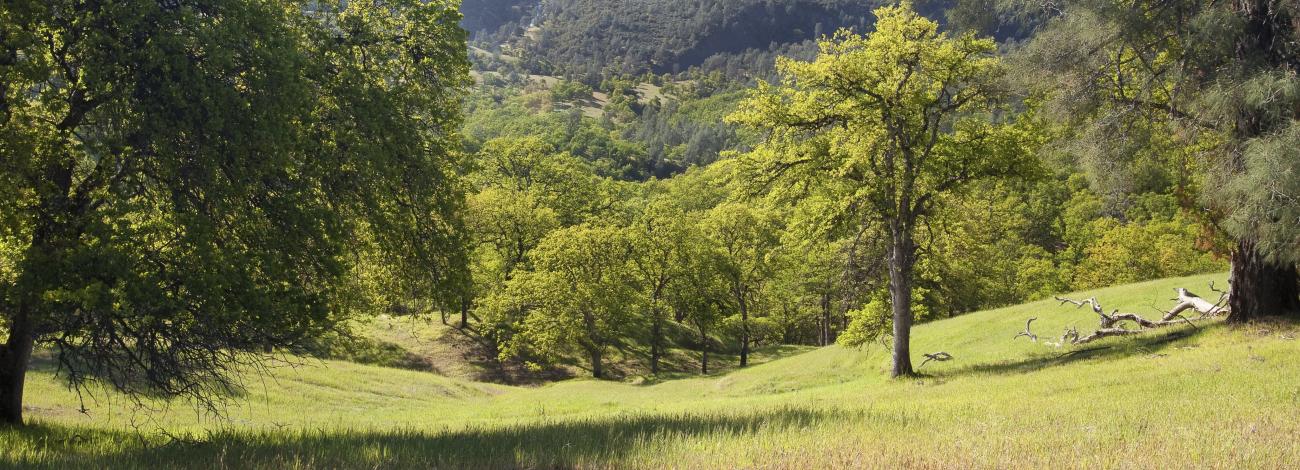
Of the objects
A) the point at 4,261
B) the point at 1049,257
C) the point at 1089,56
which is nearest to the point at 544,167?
the point at 1049,257

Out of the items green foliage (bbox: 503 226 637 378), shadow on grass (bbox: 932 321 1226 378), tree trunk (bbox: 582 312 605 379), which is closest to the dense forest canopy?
shadow on grass (bbox: 932 321 1226 378)

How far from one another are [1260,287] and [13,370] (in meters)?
25.6

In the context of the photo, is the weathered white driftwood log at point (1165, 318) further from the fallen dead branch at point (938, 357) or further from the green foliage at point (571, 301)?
the green foliage at point (571, 301)

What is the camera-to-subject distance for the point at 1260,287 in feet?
62.7

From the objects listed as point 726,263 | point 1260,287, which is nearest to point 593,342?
point 726,263

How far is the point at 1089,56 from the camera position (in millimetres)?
19203

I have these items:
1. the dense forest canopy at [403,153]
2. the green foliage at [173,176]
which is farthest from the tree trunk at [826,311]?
the green foliage at [173,176]

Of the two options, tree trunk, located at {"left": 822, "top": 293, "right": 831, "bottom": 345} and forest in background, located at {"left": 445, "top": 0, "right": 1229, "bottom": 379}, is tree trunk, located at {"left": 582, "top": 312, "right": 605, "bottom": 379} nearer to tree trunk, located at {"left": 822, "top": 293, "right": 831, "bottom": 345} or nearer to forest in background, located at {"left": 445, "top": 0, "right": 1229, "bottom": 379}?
forest in background, located at {"left": 445, "top": 0, "right": 1229, "bottom": 379}

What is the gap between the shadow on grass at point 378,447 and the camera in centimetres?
718

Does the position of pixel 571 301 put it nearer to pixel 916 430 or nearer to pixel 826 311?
pixel 826 311

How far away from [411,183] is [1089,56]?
642 inches

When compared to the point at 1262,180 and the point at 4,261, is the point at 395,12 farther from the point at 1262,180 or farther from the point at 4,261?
the point at 1262,180

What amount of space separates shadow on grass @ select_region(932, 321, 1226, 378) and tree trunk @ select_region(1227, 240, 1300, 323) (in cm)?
84

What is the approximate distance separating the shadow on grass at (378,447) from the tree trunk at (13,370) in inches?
28.8
